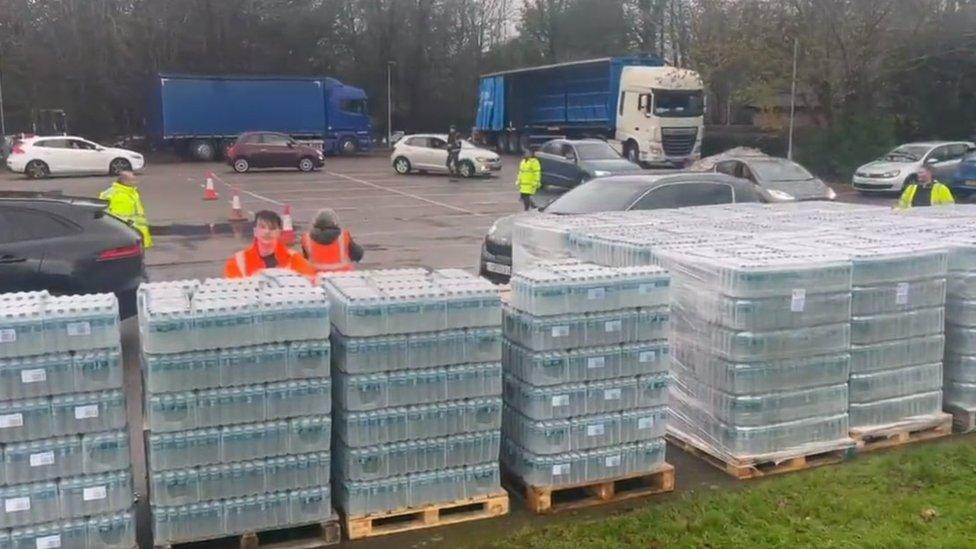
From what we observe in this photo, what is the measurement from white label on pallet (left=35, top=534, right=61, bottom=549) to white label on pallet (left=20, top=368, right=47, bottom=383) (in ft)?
2.77

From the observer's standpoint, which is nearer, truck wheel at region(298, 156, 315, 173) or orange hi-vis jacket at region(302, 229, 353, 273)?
orange hi-vis jacket at region(302, 229, 353, 273)

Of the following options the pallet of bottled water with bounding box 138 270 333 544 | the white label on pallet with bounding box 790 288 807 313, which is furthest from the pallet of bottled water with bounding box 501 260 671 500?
the pallet of bottled water with bounding box 138 270 333 544

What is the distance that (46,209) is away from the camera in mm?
9180

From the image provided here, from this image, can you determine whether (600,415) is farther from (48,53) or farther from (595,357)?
(48,53)

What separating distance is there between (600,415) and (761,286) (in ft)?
4.74

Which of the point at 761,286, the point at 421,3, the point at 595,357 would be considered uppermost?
the point at 421,3

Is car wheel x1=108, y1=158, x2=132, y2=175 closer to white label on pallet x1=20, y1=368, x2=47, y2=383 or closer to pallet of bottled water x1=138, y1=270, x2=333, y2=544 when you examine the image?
pallet of bottled water x1=138, y1=270, x2=333, y2=544

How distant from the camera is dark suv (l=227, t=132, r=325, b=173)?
116 ft

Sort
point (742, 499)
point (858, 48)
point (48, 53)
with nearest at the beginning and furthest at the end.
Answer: point (742, 499) < point (858, 48) < point (48, 53)

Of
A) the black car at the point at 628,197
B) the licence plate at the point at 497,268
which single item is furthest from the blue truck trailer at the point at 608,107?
the licence plate at the point at 497,268

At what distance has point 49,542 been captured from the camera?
200 inches

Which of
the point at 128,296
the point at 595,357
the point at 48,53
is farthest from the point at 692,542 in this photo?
the point at 48,53

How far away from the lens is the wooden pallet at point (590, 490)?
6074 millimetres

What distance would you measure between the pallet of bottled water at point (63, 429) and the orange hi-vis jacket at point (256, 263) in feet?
7.57
